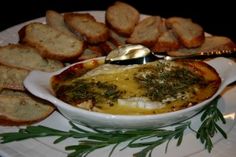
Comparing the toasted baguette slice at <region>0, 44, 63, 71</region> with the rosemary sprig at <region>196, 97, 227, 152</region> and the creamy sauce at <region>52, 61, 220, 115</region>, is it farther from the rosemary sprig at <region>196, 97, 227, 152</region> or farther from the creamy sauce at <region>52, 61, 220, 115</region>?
the rosemary sprig at <region>196, 97, 227, 152</region>

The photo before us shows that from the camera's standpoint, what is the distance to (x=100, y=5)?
475 cm

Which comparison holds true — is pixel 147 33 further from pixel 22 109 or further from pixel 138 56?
pixel 22 109

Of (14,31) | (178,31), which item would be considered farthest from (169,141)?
(14,31)

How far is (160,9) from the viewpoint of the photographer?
466 cm

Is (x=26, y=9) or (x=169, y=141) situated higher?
(x=169, y=141)

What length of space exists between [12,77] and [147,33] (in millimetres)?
1080

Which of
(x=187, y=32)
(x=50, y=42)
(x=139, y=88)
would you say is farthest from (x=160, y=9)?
(x=139, y=88)

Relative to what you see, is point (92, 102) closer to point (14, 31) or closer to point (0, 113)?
point (0, 113)

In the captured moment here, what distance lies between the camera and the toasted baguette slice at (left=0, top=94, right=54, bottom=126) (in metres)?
2.04

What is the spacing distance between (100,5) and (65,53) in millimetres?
2128

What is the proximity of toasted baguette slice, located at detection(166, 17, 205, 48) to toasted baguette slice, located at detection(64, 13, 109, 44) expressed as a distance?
502mm

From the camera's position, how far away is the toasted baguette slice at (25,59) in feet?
8.37

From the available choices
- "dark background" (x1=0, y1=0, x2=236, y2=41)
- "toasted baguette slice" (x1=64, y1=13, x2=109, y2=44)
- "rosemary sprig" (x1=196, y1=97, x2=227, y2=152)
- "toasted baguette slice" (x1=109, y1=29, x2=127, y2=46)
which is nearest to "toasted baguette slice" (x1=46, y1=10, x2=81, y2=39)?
"toasted baguette slice" (x1=64, y1=13, x2=109, y2=44)

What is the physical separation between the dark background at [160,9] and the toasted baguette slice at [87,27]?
1.06 metres
